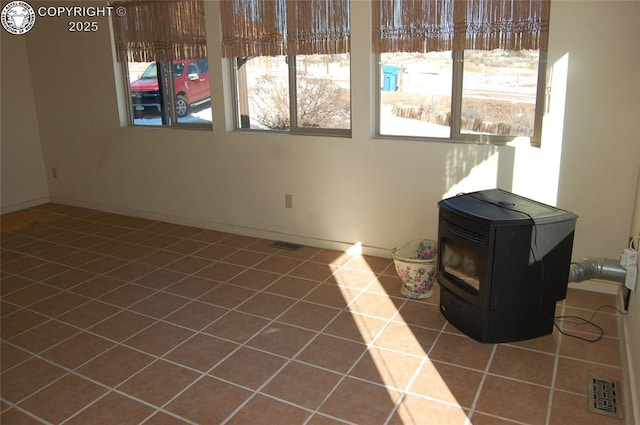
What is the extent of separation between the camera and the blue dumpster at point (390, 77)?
3836 mm

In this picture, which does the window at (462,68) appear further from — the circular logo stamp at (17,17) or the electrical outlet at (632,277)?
the circular logo stamp at (17,17)

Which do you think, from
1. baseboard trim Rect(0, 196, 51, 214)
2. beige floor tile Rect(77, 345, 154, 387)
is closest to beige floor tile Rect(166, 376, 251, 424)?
beige floor tile Rect(77, 345, 154, 387)

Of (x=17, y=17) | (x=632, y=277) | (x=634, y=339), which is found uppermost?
(x=17, y=17)

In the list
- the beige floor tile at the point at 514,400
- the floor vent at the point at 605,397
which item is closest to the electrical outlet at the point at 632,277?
the floor vent at the point at 605,397

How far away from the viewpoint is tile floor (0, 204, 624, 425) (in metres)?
2.36

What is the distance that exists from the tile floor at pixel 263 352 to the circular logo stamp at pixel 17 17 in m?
2.84

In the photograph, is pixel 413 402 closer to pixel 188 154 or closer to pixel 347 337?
pixel 347 337

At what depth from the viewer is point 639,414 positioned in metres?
2.08

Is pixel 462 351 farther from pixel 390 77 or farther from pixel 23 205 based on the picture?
pixel 23 205

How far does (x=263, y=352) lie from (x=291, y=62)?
94.0 inches

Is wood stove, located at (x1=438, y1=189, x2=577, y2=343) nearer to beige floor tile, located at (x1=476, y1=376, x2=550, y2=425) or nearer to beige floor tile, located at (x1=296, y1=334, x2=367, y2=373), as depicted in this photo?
beige floor tile, located at (x1=476, y1=376, x2=550, y2=425)

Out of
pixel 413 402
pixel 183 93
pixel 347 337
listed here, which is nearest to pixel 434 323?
pixel 347 337

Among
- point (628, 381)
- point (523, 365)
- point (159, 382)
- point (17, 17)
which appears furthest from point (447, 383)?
point (17, 17)

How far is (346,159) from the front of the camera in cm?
411
